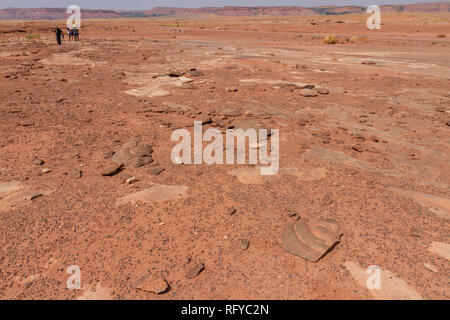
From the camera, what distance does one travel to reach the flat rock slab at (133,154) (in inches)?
166

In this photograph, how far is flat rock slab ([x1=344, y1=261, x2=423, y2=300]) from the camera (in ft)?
7.10

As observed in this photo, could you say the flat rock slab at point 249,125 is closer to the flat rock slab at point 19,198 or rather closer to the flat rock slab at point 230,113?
the flat rock slab at point 230,113

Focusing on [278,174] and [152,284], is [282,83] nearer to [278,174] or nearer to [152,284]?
[278,174]

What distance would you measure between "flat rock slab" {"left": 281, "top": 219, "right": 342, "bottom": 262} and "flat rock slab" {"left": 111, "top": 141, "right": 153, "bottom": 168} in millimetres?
2423

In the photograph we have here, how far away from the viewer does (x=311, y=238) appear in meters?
2.73

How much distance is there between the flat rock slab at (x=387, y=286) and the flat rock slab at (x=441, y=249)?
23.7 inches

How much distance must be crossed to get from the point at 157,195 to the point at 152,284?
4.42 ft

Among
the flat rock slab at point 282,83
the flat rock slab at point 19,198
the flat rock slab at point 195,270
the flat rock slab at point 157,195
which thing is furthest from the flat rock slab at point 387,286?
the flat rock slab at point 282,83

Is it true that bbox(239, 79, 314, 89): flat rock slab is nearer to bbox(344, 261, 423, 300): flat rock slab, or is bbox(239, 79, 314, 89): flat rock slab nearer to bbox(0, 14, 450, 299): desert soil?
bbox(0, 14, 450, 299): desert soil

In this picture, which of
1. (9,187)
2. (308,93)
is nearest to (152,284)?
(9,187)

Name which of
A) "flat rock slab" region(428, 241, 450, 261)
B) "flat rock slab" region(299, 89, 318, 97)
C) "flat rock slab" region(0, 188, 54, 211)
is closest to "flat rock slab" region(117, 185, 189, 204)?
"flat rock slab" region(0, 188, 54, 211)

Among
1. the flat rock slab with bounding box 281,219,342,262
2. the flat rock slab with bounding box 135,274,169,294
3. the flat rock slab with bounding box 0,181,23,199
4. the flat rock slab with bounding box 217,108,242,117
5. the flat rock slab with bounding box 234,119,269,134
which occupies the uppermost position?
the flat rock slab with bounding box 217,108,242,117
